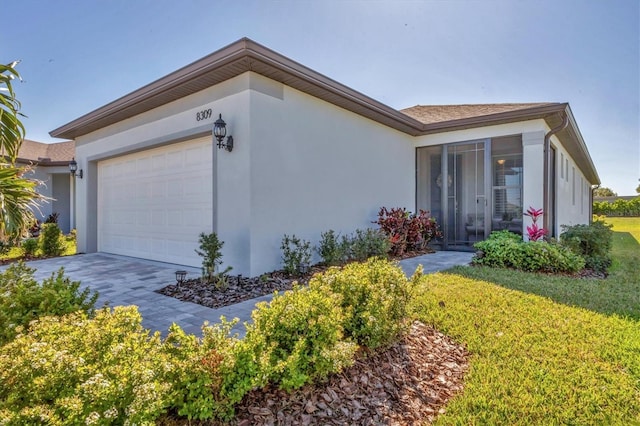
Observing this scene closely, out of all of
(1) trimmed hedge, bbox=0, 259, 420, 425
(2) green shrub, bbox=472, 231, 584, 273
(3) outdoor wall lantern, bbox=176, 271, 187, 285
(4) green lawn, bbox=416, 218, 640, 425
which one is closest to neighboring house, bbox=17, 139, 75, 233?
(3) outdoor wall lantern, bbox=176, 271, 187, 285

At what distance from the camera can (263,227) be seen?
19.1 ft

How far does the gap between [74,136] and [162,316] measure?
864 centimetres

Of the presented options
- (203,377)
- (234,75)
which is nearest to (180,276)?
(234,75)

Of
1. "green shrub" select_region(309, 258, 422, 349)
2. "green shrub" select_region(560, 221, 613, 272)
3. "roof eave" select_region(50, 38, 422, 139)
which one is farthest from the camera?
"green shrub" select_region(560, 221, 613, 272)

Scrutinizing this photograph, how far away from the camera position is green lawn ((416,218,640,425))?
219cm

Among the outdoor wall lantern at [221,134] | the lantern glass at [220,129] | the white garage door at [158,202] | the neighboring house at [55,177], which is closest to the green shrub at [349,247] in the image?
the white garage door at [158,202]

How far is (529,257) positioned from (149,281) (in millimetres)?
7013

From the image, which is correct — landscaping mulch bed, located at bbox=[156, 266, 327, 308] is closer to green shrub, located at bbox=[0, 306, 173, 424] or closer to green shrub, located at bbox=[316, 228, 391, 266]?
green shrub, located at bbox=[316, 228, 391, 266]

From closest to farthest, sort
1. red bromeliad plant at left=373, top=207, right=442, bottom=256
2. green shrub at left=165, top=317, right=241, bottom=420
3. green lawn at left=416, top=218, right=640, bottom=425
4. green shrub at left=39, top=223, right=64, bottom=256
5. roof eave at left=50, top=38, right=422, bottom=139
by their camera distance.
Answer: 1. green shrub at left=165, top=317, right=241, bottom=420
2. green lawn at left=416, top=218, right=640, bottom=425
3. roof eave at left=50, top=38, right=422, bottom=139
4. red bromeliad plant at left=373, top=207, right=442, bottom=256
5. green shrub at left=39, top=223, right=64, bottom=256

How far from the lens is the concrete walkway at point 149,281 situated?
12.8 ft

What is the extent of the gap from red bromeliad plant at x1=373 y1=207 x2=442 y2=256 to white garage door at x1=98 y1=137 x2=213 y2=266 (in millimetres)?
4072

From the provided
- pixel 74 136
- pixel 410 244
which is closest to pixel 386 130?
pixel 410 244

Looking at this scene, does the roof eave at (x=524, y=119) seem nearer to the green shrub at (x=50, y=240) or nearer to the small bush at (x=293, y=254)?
the small bush at (x=293, y=254)

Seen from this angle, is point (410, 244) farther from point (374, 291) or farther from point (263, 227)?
point (374, 291)
